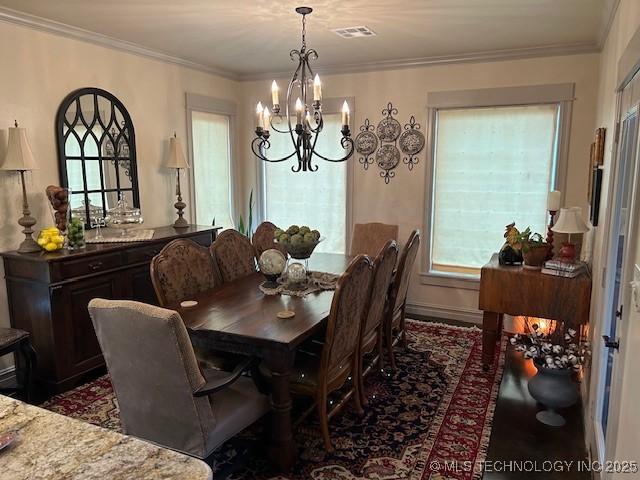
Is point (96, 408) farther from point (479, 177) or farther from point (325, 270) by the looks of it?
point (479, 177)

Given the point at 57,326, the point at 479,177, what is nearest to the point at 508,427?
the point at 479,177

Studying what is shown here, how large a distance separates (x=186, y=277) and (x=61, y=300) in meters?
0.88

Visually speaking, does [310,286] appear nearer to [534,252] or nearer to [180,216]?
[534,252]

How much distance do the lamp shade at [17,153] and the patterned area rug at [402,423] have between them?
61.6 inches

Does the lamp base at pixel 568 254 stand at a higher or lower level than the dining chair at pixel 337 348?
higher

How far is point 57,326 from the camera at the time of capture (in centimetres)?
311

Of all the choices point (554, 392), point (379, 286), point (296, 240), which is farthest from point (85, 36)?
point (554, 392)

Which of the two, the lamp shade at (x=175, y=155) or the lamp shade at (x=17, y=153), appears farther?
the lamp shade at (x=175, y=155)

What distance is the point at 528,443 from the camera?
2.62m

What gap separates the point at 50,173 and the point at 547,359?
3666 millimetres

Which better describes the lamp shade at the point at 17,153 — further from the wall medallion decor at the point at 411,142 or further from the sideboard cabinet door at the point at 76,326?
the wall medallion decor at the point at 411,142

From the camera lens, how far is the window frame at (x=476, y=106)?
4062 millimetres

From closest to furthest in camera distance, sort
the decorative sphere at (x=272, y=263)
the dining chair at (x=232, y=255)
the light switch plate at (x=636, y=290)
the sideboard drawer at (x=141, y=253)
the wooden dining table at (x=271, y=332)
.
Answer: the light switch plate at (x=636, y=290) < the wooden dining table at (x=271, y=332) < the decorative sphere at (x=272, y=263) < the dining chair at (x=232, y=255) < the sideboard drawer at (x=141, y=253)

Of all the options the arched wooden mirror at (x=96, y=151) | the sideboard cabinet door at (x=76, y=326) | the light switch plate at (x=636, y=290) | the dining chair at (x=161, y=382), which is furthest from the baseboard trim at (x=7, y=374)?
the light switch plate at (x=636, y=290)
